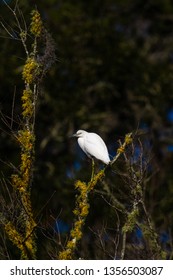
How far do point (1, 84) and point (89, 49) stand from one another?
3.95 metres

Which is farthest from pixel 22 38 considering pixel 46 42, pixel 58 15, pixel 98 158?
pixel 58 15

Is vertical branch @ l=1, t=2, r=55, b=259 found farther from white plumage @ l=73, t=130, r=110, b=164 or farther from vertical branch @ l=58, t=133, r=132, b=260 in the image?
white plumage @ l=73, t=130, r=110, b=164

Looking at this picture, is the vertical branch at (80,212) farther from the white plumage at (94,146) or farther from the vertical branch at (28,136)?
the white plumage at (94,146)

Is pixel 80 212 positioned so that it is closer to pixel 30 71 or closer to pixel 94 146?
pixel 30 71

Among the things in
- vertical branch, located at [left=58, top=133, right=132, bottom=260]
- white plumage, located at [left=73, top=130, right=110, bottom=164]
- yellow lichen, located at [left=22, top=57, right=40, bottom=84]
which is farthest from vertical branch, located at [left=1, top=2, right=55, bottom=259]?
white plumage, located at [left=73, top=130, right=110, bottom=164]

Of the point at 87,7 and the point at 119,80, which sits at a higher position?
the point at 87,7

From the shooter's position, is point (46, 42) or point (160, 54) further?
point (160, 54)

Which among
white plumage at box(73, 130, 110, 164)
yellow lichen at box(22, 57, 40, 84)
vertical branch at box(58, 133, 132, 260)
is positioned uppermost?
yellow lichen at box(22, 57, 40, 84)

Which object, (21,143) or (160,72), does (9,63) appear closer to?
(160,72)

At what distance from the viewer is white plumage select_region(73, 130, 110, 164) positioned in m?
8.05

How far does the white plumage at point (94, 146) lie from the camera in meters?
8.05

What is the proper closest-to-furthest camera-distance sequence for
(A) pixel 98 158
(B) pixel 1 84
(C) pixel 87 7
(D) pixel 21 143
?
(D) pixel 21 143, (A) pixel 98 158, (B) pixel 1 84, (C) pixel 87 7

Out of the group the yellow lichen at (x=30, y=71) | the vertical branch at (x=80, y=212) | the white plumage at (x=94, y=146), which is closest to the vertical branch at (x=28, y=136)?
the yellow lichen at (x=30, y=71)

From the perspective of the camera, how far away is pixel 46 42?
7438 millimetres
